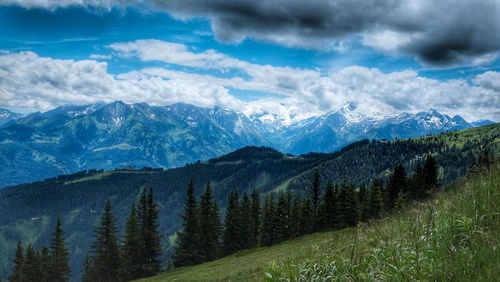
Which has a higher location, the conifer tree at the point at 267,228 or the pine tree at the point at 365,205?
the pine tree at the point at 365,205

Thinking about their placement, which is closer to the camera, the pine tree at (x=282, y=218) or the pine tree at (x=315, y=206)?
the pine tree at (x=315, y=206)

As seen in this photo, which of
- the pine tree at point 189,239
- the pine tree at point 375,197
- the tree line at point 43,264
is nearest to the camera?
the tree line at point 43,264

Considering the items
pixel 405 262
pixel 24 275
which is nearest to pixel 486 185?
pixel 405 262

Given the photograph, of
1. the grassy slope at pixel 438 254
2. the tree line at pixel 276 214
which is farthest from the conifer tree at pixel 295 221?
the grassy slope at pixel 438 254

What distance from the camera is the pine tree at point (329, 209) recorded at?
66.8 m

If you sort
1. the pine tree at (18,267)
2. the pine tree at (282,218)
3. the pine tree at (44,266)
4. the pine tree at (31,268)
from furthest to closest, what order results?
the pine tree at (282,218), the pine tree at (44,266), the pine tree at (18,267), the pine tree at (31,268)

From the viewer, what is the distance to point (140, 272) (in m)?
55.5

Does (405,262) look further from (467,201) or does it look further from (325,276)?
(467,201)

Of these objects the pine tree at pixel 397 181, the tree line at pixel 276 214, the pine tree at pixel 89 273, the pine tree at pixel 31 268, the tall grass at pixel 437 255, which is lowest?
the pine tree at pixel 89 273

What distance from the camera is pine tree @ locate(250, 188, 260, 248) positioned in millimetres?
71312

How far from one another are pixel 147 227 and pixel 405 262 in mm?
58237

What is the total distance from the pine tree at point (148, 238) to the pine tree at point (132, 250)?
0.88 m

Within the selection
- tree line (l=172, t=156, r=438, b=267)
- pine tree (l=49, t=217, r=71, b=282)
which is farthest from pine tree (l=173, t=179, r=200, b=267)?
pine tree (l=49, t=217, r=71, b=282)

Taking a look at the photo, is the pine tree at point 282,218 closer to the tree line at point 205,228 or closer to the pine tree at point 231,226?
the tree line at point 205,228
